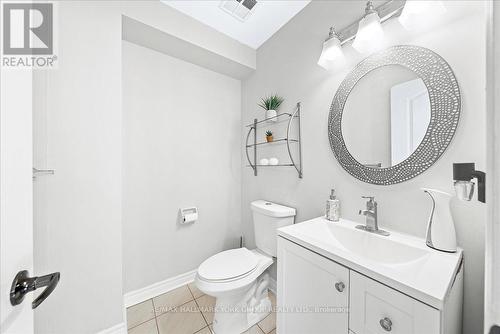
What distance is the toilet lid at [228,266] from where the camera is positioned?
47.4 inches

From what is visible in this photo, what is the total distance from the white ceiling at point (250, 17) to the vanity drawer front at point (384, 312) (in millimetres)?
1800

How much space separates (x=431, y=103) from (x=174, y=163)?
1.78 meters

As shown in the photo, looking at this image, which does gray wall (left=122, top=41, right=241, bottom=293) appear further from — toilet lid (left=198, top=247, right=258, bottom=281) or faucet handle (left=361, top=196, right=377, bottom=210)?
Answer: faucet handle (left=361, top=196, right=377, bottom=210)

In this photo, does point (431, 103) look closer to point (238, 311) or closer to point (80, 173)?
point (238, 311)

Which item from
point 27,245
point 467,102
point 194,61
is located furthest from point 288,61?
point 27,245

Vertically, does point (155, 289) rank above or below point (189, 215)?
below

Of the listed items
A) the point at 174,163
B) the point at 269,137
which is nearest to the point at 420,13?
the point at 269,137

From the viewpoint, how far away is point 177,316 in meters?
1.43

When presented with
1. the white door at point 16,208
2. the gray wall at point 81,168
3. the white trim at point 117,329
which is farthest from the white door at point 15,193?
the white trim at point 117,329

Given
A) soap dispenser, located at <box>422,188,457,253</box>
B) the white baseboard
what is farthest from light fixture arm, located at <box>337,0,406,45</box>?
the white baseboard

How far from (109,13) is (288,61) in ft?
4.20

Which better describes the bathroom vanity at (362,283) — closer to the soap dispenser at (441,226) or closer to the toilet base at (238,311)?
the soap dispenser at (441,226)

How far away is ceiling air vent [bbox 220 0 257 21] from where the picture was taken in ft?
4.61

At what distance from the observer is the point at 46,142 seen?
1.03m
